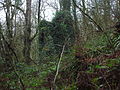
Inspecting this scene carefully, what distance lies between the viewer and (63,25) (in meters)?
13.6

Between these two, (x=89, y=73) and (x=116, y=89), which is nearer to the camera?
(x=116, y=89)

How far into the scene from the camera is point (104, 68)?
3668mm

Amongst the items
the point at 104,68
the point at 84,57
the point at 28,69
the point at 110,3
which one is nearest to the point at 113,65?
the point at 104,68

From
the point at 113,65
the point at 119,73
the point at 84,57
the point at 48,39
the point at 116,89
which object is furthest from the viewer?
the point at 48,39

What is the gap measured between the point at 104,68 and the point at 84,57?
52.0 inches

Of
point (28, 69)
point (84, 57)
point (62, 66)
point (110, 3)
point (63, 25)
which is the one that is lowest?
point (28, 69)

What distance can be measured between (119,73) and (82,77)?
809 mm

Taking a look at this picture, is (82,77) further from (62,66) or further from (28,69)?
(28,69)

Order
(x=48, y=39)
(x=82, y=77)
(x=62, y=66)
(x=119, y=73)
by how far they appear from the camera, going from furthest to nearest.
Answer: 1. (x=48, y=39)
2. (x=62, y=66)
3. (x=82, y=77)
4. (x=119, y=73)

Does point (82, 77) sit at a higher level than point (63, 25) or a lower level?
lower

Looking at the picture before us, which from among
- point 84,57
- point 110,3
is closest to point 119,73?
point 84,57

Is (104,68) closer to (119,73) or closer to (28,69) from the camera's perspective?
(119,73)

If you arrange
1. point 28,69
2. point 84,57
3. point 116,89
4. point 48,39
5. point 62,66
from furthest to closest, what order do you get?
point 48,39 → point 28,69 → point 62,66 → point 84,57 → point 116,89

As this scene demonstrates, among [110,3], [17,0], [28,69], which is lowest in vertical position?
[28,69]
